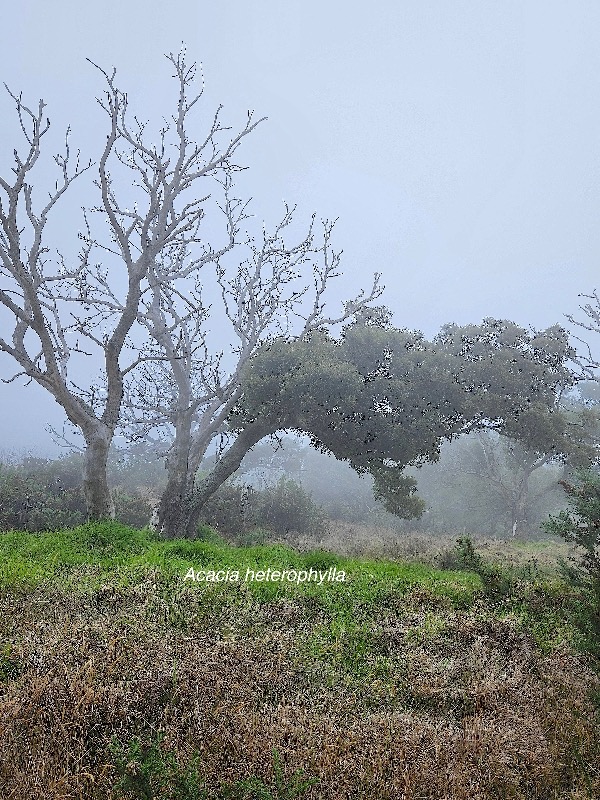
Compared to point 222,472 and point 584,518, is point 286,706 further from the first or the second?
point 222,472

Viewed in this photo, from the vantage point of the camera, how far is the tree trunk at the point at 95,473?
1425 cm

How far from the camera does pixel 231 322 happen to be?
62.1 ft

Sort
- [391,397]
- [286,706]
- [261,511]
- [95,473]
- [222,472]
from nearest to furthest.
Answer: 1. [286,706]
2. [95,473]
3. [391,397]
4. [222,472]
5. [261,511]

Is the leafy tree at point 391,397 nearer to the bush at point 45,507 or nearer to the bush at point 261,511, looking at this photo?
the bush at point 45,507

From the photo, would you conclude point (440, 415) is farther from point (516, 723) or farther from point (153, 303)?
point (516, 723)

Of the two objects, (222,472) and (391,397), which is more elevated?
(391,397)

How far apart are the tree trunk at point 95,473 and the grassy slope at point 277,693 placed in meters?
5.86

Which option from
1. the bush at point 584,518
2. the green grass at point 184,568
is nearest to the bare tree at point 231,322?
the green grass at point 184,568

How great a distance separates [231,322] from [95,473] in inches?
284

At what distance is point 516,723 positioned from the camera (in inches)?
193

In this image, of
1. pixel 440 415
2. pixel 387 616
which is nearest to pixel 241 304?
pixel 440 415

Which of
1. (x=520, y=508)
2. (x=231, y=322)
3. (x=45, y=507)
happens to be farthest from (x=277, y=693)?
(x=520, y=508)

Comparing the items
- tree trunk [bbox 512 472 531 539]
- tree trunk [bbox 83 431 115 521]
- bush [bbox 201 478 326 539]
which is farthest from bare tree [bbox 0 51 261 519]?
tree trunk [bbox 512 472 531 539]

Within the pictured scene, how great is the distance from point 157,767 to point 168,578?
5.00 metres
